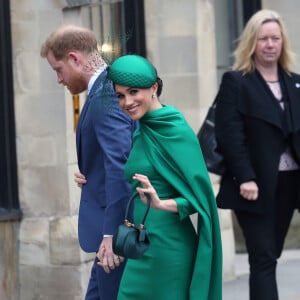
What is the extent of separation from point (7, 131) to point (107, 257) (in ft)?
10.2

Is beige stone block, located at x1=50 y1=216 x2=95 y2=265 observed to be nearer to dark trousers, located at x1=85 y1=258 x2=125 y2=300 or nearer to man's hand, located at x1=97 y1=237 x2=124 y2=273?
dark trousers, located at x1=85 y1=258 x2=125 y2=300

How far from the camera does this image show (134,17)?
9047mm

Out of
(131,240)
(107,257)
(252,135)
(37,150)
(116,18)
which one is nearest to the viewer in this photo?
(131,240)

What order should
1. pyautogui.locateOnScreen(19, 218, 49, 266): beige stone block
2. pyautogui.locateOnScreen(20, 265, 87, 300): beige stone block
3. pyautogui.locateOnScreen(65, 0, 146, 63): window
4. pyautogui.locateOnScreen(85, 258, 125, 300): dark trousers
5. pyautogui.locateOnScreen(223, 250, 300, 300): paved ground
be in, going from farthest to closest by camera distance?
pyautogui.locateOnScreen(223, 250, 300, 300): paved ground → pyautogui.locateOnScreen(65, 0, 146, 63): window → pyautogui.locateOnScreen(19, 218, 49, 266): beige stone block → pyautogui.locateOnScreen(20, 265, 87, 300): beige stone block → pyautogui.locateOnScreen(85, 258, 125, 300): dark trousers

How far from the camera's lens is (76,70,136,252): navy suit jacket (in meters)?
5.07

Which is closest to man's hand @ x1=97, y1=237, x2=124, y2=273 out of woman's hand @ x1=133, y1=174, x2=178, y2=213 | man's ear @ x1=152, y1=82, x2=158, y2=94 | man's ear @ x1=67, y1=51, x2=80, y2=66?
woman's hand @ x1=133, y1=174, x2=178, y2=213

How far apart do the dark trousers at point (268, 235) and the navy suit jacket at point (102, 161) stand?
141 centimetres

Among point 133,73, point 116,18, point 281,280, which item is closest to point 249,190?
point 133,73

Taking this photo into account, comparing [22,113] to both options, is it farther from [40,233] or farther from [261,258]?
[261,258]

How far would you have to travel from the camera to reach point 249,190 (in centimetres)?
648

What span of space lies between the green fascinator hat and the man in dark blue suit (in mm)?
221

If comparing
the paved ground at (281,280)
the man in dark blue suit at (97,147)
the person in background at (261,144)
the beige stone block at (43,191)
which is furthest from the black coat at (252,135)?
the paved ground at (281,280)

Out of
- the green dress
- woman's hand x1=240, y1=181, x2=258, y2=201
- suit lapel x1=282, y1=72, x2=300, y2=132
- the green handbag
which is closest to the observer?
the green handbag

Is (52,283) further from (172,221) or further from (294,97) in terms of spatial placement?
(172,221)
